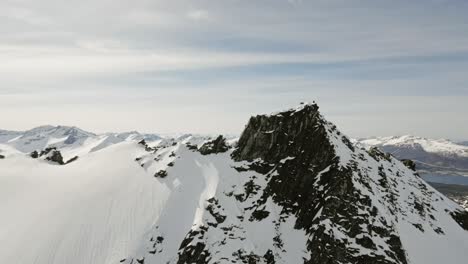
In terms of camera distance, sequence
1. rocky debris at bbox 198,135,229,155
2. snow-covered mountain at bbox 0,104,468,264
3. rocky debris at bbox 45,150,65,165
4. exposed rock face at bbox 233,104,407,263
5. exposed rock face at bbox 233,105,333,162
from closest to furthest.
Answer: snow-covered mountain at bbox 0,104,468,264 < exposed rock face at bbox 233,104,407,263 < exposed rock face at bbox 233,105,333,162 < rocky debris at bbox 198,135,229,155 < rocky debris at bbox 45,150,65,165

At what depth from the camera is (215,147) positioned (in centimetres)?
8125

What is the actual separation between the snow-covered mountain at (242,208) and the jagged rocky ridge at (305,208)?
0.20m

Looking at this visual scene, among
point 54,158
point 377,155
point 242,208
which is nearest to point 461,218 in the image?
point 377,155

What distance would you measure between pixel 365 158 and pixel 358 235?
26115 mm

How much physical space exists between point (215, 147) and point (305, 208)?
Answer: 1046 inches

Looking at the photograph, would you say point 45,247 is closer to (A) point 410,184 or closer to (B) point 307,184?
(B) point 307,184

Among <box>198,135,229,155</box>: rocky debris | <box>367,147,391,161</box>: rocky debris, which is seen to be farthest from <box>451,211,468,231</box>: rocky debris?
<box>198,135,229,155</box>: rocky debris

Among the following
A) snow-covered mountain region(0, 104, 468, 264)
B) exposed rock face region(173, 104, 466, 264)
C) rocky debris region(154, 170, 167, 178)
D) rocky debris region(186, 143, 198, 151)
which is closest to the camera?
snow-covered mountain region(0, 104, 468, 264)

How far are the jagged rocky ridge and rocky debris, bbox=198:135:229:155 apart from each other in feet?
1.09

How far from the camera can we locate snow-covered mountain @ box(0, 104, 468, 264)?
185ft

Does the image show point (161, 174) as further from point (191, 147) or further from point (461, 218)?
point (461, 218)

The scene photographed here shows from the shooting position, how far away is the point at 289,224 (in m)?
63.0

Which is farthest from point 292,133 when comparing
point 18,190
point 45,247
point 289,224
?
point 18,190

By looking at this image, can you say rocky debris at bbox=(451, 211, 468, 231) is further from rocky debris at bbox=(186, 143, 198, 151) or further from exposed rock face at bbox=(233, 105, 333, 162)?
rocky debris at bbox=(186, 143, 198, 151)
